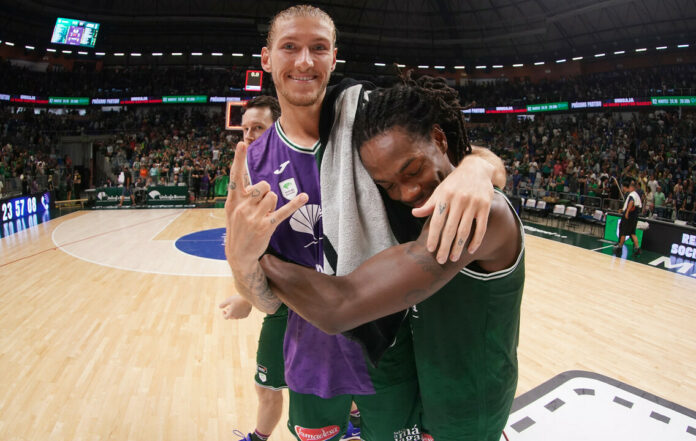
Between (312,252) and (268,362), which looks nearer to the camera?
(312,252)

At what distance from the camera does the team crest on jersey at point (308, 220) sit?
5.43ft

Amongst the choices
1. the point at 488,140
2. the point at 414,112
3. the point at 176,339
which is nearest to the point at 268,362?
the point at 414,112

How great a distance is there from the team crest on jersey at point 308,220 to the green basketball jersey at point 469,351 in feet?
1.66

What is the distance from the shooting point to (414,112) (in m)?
1.40

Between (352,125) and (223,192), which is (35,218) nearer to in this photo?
(223,192)

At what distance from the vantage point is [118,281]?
21.8ft

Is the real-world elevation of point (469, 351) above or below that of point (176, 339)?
above

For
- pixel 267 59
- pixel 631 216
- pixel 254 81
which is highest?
pixel 254 81

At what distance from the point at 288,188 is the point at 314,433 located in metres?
1.06

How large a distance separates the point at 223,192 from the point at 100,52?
599 inches

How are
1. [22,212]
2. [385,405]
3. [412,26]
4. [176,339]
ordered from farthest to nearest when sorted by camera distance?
[412,26]
[22,212]
[176,339]
[385,405]

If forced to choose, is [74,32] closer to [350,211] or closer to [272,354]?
[272,354]

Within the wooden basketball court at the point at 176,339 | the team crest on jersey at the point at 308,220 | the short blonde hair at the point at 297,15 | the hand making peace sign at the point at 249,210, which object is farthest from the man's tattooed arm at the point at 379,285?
the wooden basketball court at the point at 176,339

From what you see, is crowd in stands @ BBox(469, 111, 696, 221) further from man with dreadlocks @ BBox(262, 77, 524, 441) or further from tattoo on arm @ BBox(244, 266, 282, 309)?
tattoo on arm @ BBox(244, 266, 282, 309)
